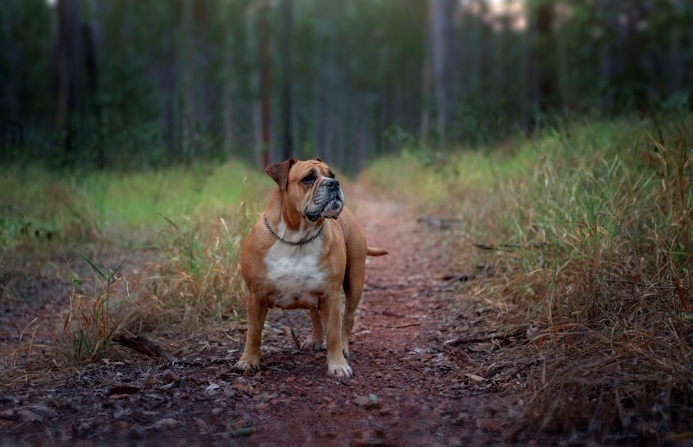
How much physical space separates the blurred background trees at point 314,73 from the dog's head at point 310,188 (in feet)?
17.2

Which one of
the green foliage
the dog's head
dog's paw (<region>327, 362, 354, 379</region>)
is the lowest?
dog's paw (<region>327, 362, 354, 379</region>)

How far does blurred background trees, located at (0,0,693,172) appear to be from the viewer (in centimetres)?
1257

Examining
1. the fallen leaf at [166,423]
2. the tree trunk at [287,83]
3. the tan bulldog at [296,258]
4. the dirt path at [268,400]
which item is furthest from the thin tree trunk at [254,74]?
the fallen leaf at [166,423]

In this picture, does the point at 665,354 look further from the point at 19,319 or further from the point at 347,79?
the point at 347,79

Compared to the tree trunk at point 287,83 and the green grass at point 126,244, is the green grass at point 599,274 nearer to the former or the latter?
the green grass at point 126,244

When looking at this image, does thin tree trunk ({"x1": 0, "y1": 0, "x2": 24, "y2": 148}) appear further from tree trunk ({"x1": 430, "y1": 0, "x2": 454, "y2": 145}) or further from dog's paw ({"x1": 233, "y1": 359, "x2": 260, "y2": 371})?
dog's paw ({"x1": 233, "y1": 359, "x2": 260, "y2": 371})

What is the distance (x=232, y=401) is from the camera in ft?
11.8

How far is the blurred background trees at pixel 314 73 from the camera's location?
12570 millimetres

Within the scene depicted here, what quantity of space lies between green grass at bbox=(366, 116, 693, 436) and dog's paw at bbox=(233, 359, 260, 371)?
5.24ft

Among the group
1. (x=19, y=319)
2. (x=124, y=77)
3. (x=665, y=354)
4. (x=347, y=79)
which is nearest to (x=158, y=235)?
(x=19, y=319)

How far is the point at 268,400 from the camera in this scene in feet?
12.0

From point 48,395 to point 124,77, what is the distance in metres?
26.5

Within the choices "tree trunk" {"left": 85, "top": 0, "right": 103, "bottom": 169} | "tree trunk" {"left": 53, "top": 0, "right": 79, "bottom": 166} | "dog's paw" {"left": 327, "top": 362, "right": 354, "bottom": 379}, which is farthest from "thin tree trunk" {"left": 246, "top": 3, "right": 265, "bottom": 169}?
"dog's paw" {"left": 327, "top": 362, "right": 354, "bottom": 379}

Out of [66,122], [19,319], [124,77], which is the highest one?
[124,77]
